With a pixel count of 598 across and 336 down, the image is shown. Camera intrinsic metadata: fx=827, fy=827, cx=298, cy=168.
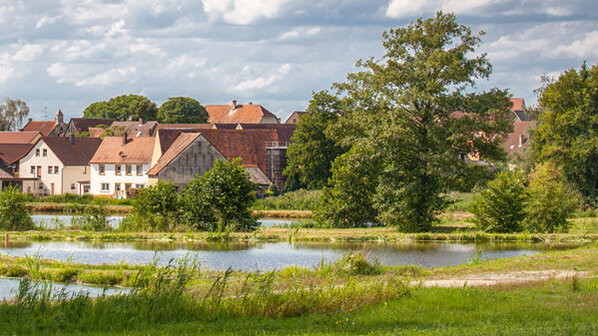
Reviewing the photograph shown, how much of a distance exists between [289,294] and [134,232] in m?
24.6

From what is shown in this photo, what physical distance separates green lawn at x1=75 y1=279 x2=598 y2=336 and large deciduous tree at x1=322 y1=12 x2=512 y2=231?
23119 mm

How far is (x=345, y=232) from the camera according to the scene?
4012 centimetres

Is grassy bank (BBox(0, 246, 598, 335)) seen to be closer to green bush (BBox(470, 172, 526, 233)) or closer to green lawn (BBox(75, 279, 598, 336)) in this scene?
green lawn (BBox(75, 279, 598, 336))

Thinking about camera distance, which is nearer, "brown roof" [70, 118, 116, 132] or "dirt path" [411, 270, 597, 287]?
"dirt path" [411, 270, 597, 287]

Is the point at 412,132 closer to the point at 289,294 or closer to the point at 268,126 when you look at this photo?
the point at 289,294

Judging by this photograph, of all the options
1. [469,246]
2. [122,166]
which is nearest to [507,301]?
[469,246]

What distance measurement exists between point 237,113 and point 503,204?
12895 centimetres

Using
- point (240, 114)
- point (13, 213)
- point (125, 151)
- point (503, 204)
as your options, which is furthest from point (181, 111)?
point (503, 204)

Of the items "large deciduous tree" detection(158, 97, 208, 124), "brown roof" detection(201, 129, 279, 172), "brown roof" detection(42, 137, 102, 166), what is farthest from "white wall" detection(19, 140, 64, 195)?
"large deciduous tree" detection(158, 97, 208, 124)

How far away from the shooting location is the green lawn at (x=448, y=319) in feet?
42.3

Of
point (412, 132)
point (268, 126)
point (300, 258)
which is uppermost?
point (268, 126)

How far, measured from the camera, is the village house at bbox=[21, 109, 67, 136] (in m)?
154

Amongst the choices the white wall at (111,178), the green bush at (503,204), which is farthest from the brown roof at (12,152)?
the green bush at (503,204)

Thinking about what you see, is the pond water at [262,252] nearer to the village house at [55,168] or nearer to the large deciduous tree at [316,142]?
the large deciduous tree at [316,142]
